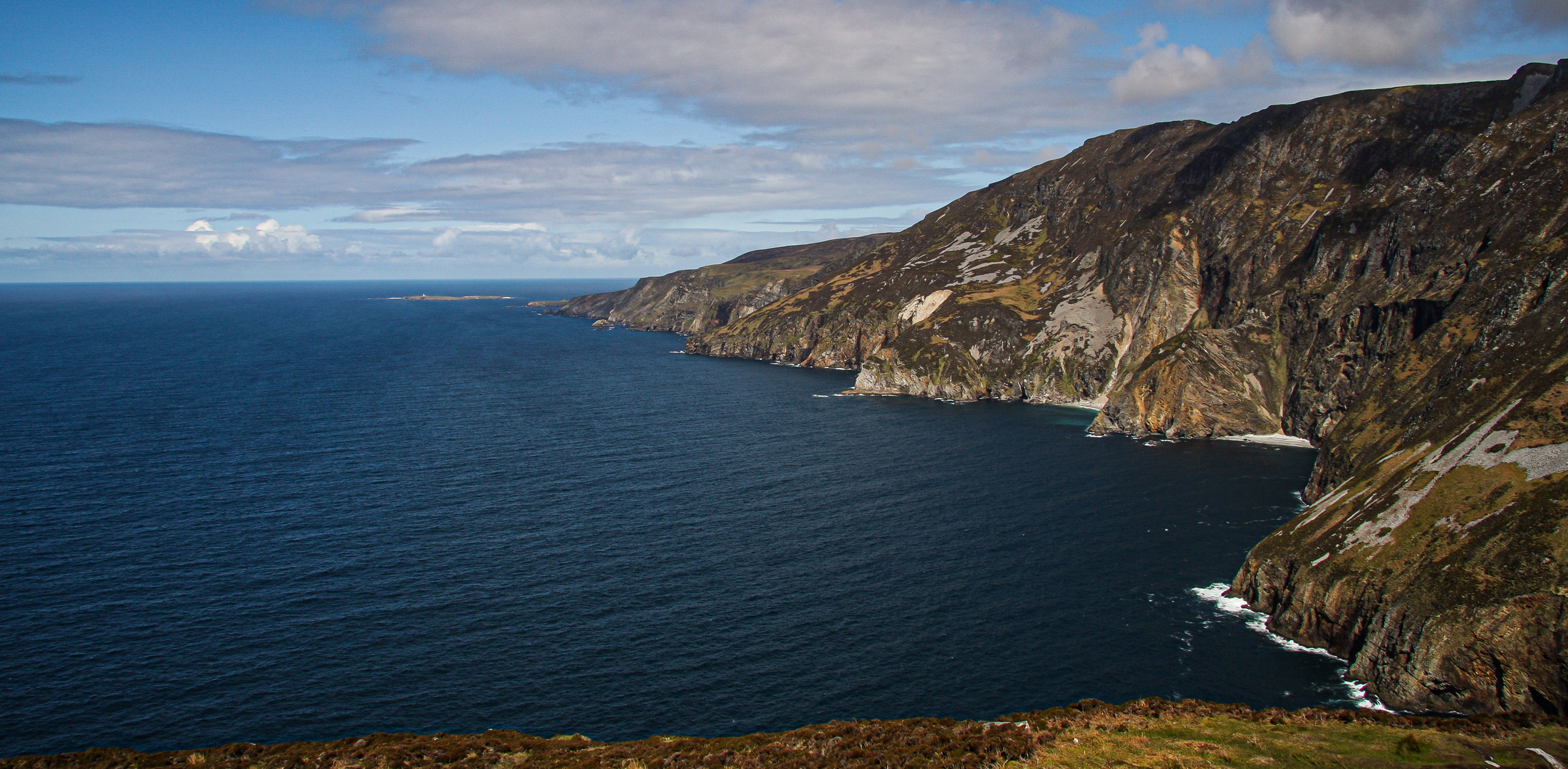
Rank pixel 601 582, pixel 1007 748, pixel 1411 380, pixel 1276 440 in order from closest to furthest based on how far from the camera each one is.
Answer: pixel 1007 748 → pixel 601 582 → pixel 1411 380 → pixel 1276 440

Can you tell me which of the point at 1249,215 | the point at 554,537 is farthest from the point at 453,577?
the point at 1249,215

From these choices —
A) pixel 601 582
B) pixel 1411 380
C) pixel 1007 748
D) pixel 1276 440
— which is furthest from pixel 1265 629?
pixel 1276 440

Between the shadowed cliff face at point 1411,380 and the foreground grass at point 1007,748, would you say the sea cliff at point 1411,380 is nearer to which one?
the shadowed cliff face at point 1411,380

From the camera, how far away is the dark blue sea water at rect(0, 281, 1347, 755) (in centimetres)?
6488

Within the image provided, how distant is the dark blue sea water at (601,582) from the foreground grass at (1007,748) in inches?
285

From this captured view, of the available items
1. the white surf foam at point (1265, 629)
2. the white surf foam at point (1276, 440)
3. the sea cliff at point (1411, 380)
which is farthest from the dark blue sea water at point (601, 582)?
the sea cliff at point (1411, 380)

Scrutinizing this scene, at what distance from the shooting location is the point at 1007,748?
4931cm

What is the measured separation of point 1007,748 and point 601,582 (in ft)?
161

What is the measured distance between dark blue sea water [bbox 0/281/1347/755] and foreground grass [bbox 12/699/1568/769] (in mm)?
7240

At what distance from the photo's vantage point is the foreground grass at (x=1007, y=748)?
157ft

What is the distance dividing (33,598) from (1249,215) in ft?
733

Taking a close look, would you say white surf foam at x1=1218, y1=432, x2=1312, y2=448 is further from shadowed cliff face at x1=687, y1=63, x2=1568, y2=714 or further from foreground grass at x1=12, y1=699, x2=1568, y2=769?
foreground grass at x1=12, y1=699, x2=1568, y2=769

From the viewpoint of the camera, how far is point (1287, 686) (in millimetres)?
66875

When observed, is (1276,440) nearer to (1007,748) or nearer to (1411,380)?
(1411,380)
